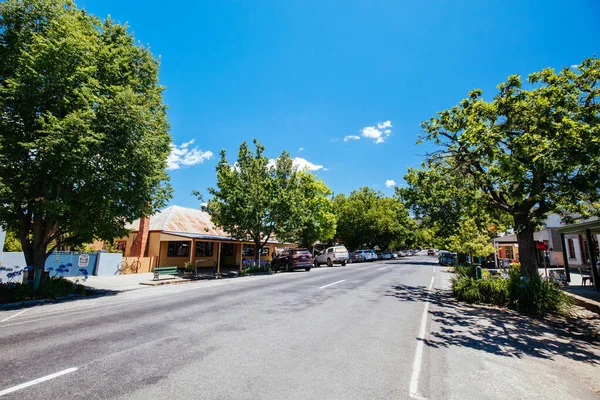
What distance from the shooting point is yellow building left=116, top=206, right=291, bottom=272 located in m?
24.7

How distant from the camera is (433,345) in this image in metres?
5.96

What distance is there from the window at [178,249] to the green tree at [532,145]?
76.4 ft

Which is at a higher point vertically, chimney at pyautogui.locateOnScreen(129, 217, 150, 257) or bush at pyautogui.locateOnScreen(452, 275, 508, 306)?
chimney at pyautogui.locateOnScreen(129, 217, 150, 257)

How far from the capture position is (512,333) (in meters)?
7.12

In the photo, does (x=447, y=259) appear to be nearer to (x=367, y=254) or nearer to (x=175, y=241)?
(x=367, y=254)

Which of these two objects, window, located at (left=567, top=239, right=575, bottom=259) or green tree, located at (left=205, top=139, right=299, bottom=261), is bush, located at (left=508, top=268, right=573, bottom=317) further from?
window, located at (left=567, top=239, right=575, bottom=259)

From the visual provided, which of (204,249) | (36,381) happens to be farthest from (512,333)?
(204,249)

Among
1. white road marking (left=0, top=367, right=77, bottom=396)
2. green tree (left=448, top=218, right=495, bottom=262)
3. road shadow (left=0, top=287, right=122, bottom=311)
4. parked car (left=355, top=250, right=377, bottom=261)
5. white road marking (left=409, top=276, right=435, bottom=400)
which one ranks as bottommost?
road shadow (left=0, top=287, right=122, bottom=311)

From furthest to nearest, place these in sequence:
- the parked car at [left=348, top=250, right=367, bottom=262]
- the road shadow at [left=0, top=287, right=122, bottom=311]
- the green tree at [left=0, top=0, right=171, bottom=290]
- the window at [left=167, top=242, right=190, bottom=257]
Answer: the parked car at [left=348, top=250, right=367, bottom=262], the window at [left=167, top=242, right=190, bottom=257], the green tree at [left=0, top=0, right=171, bottom=290], the road shadow at [left=0, top=287, right=122, bottom=311]

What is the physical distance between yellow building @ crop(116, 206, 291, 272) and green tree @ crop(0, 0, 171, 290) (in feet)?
36.5

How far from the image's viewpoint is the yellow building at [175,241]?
81.0 ft

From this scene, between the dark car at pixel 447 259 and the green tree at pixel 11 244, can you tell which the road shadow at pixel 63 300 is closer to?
the green tree at pixel 11 244

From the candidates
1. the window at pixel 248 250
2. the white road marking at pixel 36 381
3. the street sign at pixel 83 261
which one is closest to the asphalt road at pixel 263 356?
the white road marking at pixel 36 381

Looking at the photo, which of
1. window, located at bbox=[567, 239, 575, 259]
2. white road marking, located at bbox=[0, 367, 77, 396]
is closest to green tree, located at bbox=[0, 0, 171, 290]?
white road marking, located at bbox=[0, 367, 77, 396]
